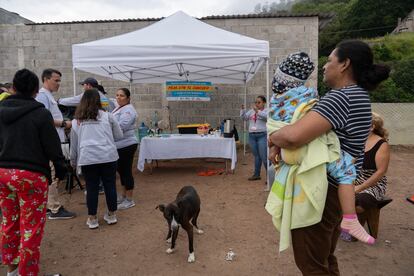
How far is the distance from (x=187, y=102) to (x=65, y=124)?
571 cm

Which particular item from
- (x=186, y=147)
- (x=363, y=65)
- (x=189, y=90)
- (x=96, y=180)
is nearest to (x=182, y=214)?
(x=96, y=180)

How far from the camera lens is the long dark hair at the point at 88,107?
11.8 feet

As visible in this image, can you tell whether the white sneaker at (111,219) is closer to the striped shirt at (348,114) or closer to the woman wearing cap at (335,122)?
the woman wearing cap at (335,122)

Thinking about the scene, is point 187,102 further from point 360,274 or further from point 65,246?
point 360,274

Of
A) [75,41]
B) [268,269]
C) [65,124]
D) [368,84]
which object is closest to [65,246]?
[65,124]

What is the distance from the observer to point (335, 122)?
147 cm

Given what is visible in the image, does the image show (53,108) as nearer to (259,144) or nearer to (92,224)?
(92,224)

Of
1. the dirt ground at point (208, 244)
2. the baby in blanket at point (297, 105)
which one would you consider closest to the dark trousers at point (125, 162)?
the dirt ground at point (208, 244)

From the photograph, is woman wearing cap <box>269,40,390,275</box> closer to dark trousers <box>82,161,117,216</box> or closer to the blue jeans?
dark trousers <box>82,161,117,216</box>

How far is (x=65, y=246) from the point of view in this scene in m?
3.51

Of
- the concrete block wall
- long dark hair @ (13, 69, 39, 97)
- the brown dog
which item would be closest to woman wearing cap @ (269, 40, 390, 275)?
the brown dog

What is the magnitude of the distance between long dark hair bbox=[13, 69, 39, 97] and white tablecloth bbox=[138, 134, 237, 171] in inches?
157

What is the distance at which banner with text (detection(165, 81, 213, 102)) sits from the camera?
8734mm

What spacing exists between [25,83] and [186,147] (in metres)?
4.31
